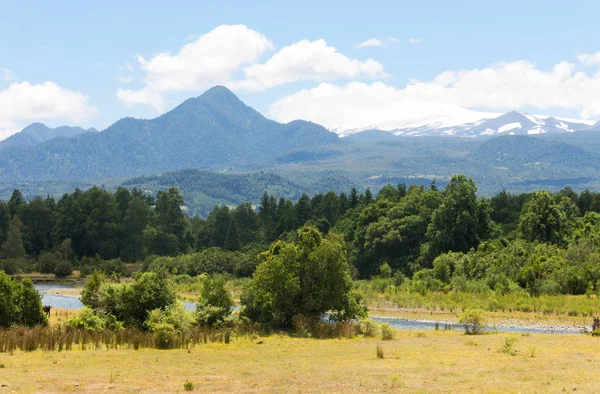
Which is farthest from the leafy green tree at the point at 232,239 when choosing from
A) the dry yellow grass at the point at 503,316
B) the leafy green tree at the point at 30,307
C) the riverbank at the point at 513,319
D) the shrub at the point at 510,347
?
the shrub at the point at 510,347

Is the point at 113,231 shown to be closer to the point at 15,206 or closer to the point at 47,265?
the point at 47,265

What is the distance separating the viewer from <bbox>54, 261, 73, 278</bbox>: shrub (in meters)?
105

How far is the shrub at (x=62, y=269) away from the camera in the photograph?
105375 mm

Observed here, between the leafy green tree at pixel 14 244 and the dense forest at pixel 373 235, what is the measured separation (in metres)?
0.18

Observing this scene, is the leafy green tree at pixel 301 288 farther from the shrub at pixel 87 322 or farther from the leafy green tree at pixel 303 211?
the leafy green tree at pixel 303 211

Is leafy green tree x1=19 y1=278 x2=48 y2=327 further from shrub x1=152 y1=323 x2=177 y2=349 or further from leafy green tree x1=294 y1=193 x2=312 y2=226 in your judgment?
leafy green tree x1=294 y1=193 x2=312 y2=226

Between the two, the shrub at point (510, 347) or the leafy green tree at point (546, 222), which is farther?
the leafy green tree at point (546, 222)

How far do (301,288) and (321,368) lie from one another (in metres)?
15.5

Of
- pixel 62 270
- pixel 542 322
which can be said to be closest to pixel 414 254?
pixel 542 322

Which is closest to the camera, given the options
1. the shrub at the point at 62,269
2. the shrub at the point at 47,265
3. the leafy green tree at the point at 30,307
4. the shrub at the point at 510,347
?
the shrub at the point at 510,347

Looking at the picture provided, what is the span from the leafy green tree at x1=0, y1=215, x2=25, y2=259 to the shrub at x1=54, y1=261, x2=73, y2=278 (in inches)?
405

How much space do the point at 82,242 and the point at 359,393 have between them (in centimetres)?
11036

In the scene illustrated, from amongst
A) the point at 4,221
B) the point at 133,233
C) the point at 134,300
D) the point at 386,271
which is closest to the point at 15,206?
the point at 4,221

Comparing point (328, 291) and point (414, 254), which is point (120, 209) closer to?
point (414, 254)
